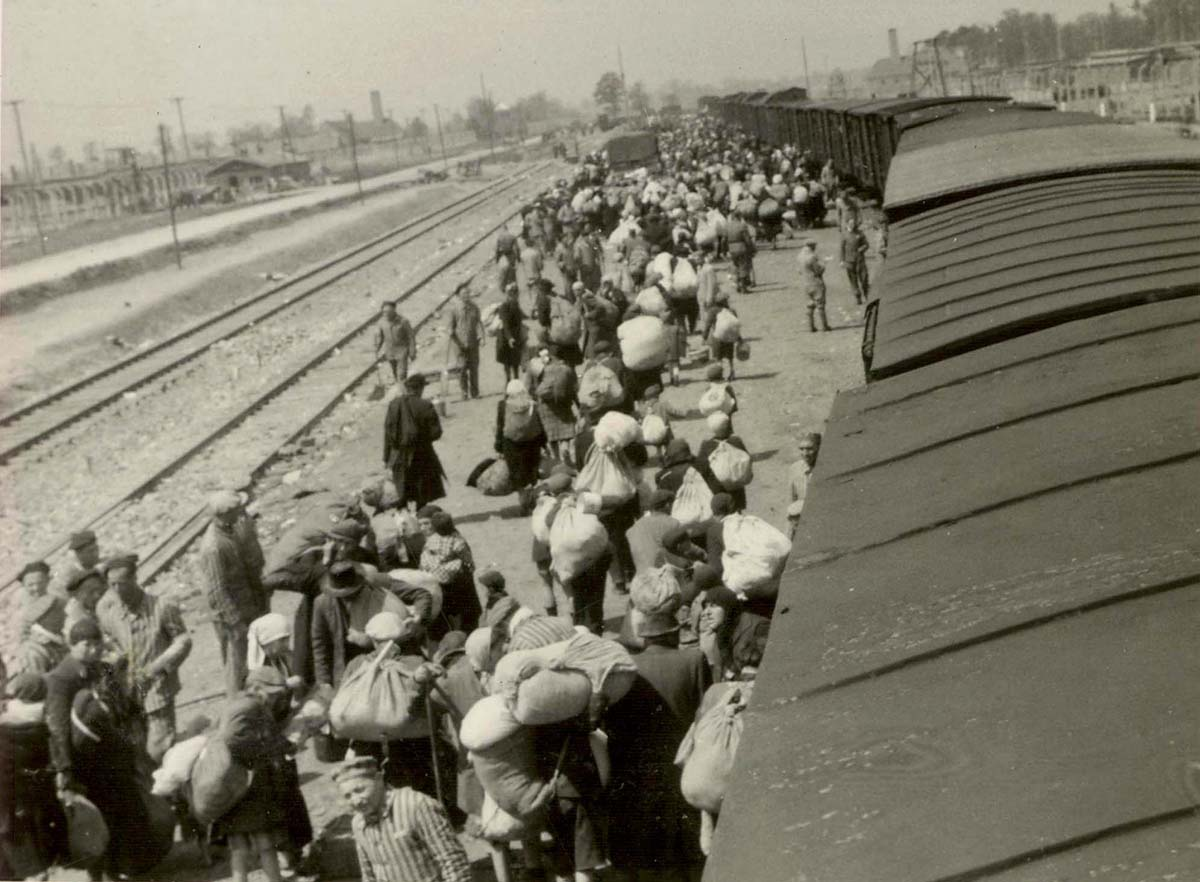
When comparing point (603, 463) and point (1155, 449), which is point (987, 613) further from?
point (603, 463)

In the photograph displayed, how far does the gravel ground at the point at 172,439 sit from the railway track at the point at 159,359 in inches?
12.7

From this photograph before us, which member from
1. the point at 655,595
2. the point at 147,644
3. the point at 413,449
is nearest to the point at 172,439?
the point at 413,449

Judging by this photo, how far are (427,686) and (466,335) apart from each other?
467 inches

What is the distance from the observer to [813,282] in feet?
63.1

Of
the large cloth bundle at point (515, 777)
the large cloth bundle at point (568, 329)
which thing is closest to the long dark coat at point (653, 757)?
the large cloth bundle at point (515, 777)

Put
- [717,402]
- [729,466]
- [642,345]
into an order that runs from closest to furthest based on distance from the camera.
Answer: [729,466]
[717,402]
[642,345]

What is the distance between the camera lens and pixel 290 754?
6.20 m

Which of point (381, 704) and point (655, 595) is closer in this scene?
point (655, 595)

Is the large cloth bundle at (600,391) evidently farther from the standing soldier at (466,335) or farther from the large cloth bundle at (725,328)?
the standing soldier at (466,335)

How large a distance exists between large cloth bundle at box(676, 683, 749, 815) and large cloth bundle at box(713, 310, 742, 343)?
36.8 ft

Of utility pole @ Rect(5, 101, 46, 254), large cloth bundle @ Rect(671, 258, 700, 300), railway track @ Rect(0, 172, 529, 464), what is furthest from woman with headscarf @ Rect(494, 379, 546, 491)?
utility pole @ Rect(5, 101, 46, 254)

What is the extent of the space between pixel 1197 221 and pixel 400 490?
6697mm

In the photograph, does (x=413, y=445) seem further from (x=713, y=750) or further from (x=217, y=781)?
(x=713, y=750)

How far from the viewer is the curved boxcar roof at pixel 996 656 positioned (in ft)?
6.60
